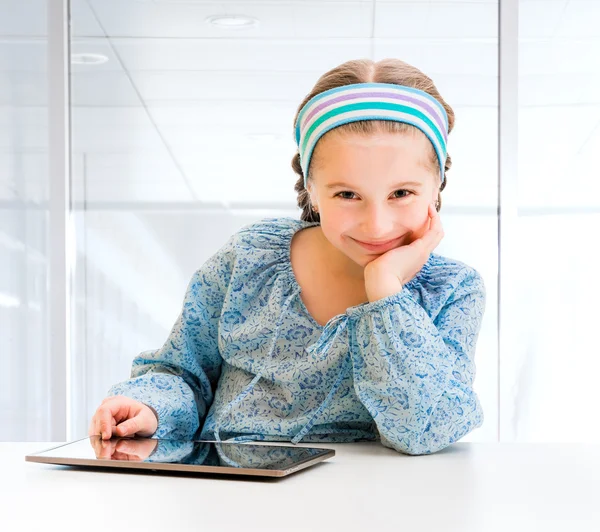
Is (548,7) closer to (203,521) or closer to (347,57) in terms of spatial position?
(347,57)

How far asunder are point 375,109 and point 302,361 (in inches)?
13.4

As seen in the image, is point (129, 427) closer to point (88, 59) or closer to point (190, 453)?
point (190, 453)

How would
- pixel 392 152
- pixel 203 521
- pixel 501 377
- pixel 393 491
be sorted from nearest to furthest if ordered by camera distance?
pixel 203 521
pixel 393 491
pixel 392 152
pixel 501 377

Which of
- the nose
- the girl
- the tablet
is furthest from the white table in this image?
the nose

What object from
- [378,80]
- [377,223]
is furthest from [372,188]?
[378,80]

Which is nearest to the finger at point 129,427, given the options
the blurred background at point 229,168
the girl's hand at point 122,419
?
the girl's hand at point 122,419

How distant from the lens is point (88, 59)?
9.18 feet

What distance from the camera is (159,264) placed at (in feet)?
9.00

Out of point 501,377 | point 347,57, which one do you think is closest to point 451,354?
point 501,377

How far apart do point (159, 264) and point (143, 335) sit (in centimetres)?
24

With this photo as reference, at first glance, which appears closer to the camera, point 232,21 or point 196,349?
point 196,349

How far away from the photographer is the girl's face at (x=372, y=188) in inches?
39.9

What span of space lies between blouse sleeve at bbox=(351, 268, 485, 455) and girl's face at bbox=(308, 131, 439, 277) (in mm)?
90

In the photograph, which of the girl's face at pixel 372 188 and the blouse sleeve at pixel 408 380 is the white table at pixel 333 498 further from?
the girl's face at pixel 372 188
